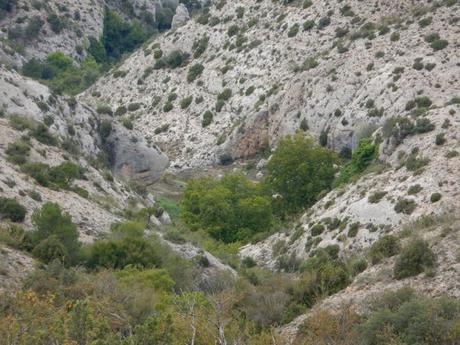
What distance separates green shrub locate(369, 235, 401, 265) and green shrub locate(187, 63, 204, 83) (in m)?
55.6

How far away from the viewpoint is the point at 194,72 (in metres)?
90.9

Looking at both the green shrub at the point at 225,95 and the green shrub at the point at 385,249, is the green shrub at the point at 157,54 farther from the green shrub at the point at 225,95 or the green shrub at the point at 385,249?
the green shrub at the point at 385,249

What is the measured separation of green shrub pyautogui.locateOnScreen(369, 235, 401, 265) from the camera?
35.6m

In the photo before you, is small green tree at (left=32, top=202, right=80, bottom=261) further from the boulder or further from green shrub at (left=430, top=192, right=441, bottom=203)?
the boulder

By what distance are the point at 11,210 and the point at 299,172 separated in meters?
33.0

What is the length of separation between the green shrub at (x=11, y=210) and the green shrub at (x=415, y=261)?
1564 centimetres

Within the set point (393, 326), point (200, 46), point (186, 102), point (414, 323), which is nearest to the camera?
point (414, 323)

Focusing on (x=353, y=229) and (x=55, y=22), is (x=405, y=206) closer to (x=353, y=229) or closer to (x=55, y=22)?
(x=353, y=229)

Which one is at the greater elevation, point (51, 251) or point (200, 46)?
point (200, 46)

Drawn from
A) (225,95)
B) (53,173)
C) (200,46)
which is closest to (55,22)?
(200,46)

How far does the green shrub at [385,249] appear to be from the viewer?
35.6 metres

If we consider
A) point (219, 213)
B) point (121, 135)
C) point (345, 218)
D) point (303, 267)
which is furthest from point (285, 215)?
point (303, 267)

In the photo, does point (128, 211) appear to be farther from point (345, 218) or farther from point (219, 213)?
point (219, 213)

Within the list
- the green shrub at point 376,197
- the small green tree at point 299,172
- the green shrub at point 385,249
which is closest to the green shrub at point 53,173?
the green shrub at point 376,197
